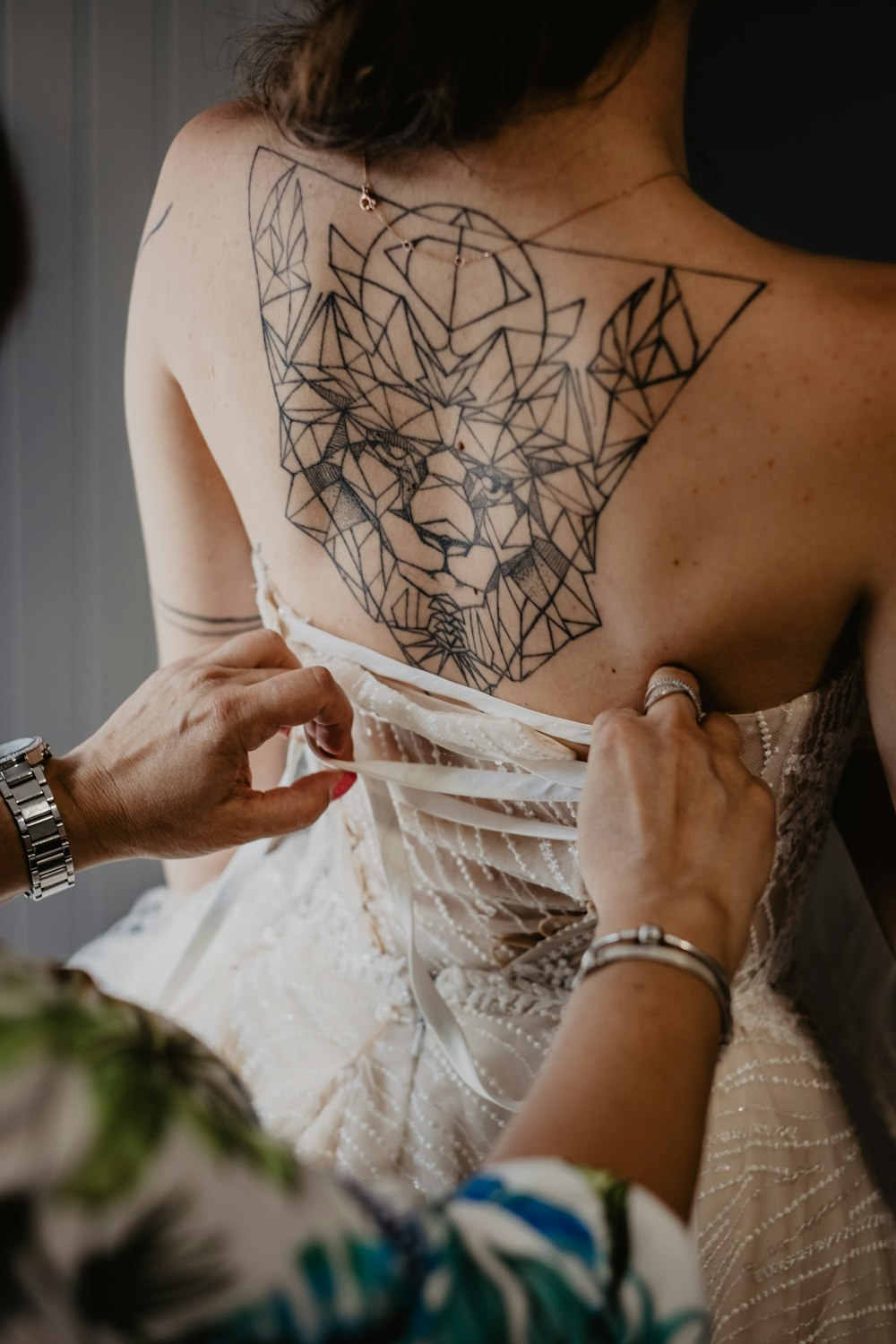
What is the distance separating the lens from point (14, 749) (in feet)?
2.65

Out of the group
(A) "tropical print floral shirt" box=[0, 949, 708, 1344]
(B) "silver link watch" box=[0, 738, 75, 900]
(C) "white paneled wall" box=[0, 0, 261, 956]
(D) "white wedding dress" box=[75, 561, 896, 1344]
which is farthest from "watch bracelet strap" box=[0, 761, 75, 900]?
(C) "white paneled wall" box=[0, 0, 261, 956]

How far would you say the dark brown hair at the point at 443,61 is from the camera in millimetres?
604

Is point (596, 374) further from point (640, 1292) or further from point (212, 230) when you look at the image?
point (640, 1292)

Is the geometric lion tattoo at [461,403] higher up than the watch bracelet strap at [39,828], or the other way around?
the geometric lion tattoo at [461,403]

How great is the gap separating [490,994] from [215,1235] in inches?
22.1

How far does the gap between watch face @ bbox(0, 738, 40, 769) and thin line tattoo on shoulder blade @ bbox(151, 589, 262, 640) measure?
0.89ft

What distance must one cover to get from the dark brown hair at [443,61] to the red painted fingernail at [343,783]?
48cm

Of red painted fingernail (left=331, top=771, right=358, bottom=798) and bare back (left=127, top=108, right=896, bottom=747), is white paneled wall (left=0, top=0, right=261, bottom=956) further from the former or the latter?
red painted fingernail (left=331, top=771, right=358, bottom=798)

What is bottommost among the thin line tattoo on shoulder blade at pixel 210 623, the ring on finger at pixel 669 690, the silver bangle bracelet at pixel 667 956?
the thin line tattoo on shoulder blade at pixel 210 623

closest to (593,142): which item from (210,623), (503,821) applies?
(503,821)

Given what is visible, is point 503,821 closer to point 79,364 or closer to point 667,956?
point 667,956

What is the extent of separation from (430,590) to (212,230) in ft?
1.11

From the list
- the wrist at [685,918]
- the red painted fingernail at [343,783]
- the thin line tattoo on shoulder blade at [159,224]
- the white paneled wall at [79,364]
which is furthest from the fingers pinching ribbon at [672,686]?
the white paneled wall at [79,364]

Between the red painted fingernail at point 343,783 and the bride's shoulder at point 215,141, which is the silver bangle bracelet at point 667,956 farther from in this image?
the bride's shoulder at point 215,141
